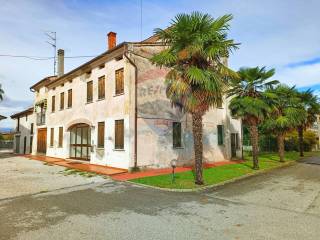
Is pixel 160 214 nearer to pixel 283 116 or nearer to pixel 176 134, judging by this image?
pixel 176 134

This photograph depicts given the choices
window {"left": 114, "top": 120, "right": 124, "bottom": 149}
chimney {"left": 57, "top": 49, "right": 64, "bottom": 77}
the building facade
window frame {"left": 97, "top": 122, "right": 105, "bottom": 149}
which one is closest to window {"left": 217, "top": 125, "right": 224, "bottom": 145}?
the building facade

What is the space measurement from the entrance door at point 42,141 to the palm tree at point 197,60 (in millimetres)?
19385

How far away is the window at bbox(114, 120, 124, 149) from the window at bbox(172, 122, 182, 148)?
370 centimetres

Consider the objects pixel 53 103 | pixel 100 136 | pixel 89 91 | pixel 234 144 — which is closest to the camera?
pixel 100 136

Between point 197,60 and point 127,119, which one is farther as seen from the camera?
point 127,119

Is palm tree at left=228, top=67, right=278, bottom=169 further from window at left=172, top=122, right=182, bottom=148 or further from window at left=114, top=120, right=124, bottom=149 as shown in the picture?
window at left=114, top=120, right=124, bottom=149

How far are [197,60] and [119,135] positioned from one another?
7.21 m

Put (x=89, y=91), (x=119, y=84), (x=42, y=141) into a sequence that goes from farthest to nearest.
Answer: (x=42, y=141) → (x=89, y=91) → (x=119, y=84)

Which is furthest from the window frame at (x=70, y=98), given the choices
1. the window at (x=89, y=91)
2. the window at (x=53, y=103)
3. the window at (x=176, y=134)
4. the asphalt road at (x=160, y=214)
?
the asphalt road at (x=160, y=214)

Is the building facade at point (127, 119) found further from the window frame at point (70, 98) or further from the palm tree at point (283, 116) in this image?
the palm tree at point (283, 116)

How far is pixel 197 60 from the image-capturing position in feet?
37.0

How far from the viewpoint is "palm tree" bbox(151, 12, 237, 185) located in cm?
1061

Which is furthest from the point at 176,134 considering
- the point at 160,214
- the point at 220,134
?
the point at 160,214

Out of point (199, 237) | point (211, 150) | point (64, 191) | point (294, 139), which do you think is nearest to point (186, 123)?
point (211, 150)
